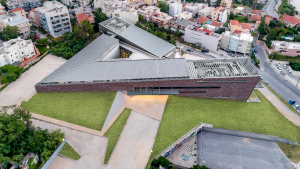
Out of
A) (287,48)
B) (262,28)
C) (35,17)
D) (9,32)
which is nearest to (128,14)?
(35,17)

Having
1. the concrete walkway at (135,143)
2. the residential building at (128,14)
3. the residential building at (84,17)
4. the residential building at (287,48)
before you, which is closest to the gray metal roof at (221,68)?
the concrete walkway at (135,143)

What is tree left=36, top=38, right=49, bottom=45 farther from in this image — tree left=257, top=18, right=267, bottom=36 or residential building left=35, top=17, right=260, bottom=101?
tree left=257, top=18, right=267, bottom=36

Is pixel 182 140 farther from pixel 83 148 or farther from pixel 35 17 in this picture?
pixel 35 17

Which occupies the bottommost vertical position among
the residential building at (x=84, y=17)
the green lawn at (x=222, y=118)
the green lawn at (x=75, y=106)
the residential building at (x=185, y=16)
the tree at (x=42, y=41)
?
the green lawn at (x=222, y=118)

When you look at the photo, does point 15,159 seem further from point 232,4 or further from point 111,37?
point 232,4

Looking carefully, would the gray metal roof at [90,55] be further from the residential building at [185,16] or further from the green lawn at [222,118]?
the residential building at [185,16]

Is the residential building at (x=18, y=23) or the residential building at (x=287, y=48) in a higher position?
the residential building at (x=18, y=23)
